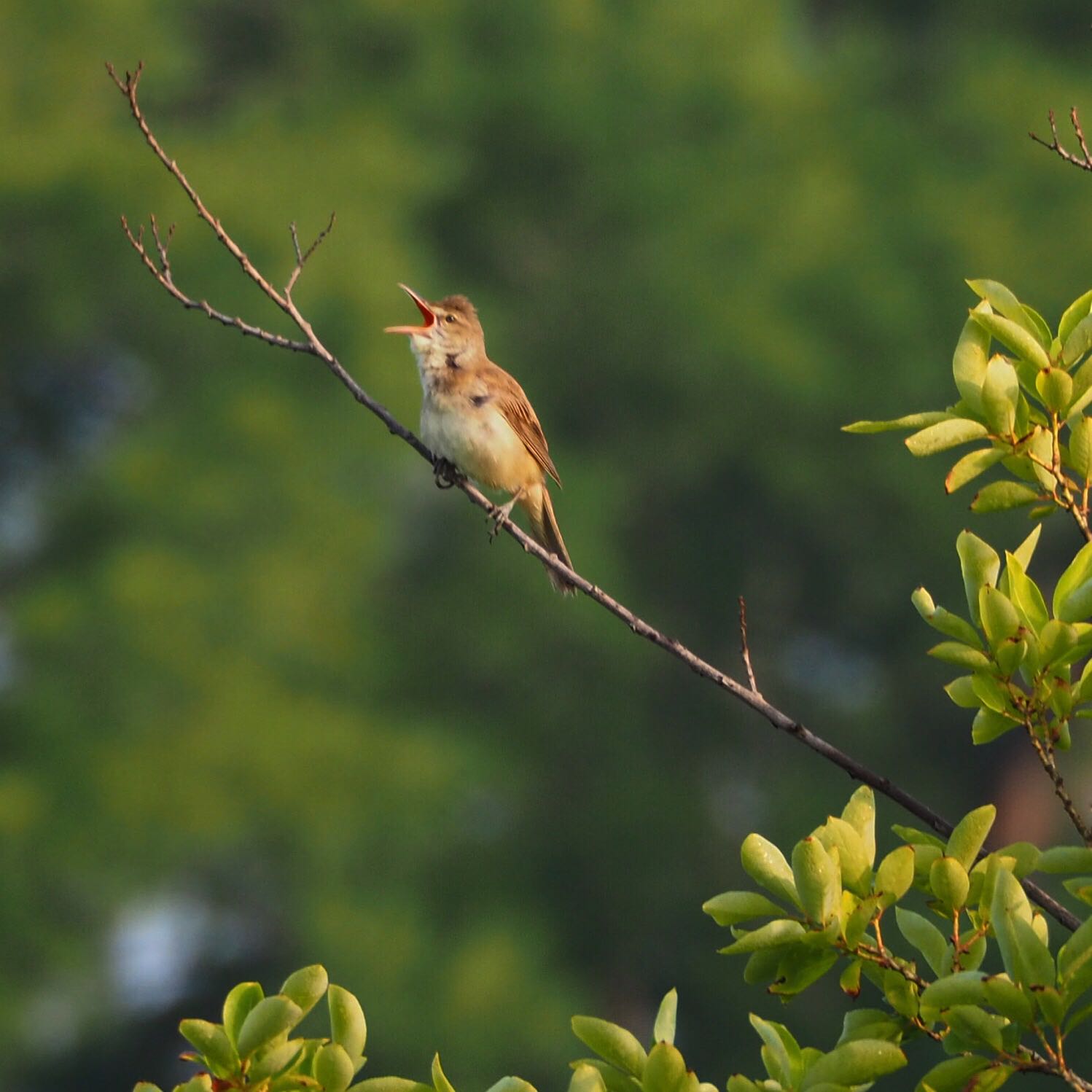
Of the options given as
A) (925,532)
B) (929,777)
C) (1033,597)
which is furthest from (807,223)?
(1033,597)

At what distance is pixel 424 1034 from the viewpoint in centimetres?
1698

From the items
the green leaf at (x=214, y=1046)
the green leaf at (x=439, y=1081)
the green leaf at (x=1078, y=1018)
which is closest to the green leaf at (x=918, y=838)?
the green leaf at (x=1078, y=1018)

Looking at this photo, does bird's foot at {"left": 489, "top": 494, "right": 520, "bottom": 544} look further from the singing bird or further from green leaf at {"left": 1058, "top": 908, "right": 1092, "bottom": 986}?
green leaf at {"left": 1058, "top": 908, "right": 1092, "bottom": 986}

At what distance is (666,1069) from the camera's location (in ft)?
7.95

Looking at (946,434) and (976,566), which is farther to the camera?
(946,434)

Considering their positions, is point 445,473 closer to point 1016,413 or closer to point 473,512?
point 1016,413

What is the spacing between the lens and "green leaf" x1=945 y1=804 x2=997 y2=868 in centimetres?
253

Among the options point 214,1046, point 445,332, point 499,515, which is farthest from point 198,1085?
point 445,332

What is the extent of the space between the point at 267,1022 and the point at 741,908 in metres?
0.62

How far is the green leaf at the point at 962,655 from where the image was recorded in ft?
8.43

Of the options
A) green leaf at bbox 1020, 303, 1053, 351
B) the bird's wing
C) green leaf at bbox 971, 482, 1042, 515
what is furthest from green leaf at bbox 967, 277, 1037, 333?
the bird's wing

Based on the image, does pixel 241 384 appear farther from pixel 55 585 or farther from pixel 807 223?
pixel 807 223

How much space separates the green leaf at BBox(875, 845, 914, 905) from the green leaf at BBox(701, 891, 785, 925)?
133mm

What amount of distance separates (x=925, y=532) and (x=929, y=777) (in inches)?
95.8
